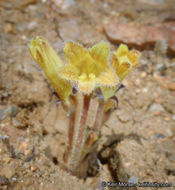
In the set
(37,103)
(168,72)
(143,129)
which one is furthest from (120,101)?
(37,103)

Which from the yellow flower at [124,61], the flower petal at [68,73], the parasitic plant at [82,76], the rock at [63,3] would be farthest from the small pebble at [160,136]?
the rock at [63,3]

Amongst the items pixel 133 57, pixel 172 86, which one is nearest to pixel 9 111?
pixel 133 57

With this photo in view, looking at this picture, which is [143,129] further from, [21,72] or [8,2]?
[8,2]

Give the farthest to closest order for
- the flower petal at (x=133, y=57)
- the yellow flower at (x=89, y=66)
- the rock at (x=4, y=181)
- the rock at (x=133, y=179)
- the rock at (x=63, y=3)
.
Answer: the rock at (x=63, y=3)
the rock at (x=133, y=179)
the flower petal at (x=133, y=57)
the rock at (x=4, y=181)
the yellow flower at (x=89, y=66)

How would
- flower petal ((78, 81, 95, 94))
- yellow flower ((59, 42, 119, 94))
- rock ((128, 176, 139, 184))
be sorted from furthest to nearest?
rock ((128, 176, 139, 184)) < yellow flower ((59, 42, 119, 94)) < flower petal ((78, 81, 95, 94))

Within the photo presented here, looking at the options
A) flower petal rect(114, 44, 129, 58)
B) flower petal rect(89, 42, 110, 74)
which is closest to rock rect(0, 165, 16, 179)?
flower petal rect(89, 42, 110, 74)

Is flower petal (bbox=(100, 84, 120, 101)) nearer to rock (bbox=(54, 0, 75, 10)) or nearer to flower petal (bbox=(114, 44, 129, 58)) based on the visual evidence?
flower petal (bbox=(114, 44, 129, 58))

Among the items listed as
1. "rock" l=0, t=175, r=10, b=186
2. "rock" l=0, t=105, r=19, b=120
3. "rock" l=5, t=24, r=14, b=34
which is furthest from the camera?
"rock" l=5, t=24, r=14, b=34

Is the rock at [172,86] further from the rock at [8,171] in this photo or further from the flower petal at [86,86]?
the rock at [8,171]
